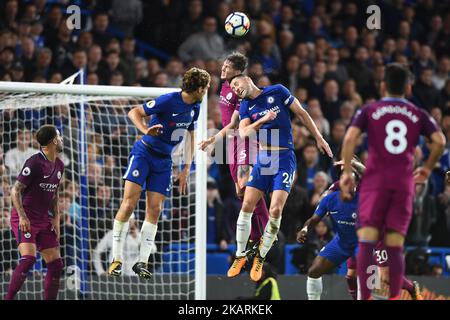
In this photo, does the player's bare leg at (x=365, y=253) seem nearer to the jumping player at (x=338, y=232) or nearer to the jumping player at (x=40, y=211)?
the jumping player at (x=338, y=232)

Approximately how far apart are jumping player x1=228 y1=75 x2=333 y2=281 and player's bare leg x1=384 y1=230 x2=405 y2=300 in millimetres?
Result: 2215

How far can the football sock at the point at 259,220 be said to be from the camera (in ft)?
36.2

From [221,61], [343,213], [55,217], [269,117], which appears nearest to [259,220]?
[343,213]

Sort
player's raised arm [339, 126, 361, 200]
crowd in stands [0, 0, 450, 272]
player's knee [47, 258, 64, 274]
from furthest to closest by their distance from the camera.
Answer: crowd in stands [0, 0, 450, 272], player's knee [47, 258, 64, 274], player's raised arm [339, 126, 361, 200]

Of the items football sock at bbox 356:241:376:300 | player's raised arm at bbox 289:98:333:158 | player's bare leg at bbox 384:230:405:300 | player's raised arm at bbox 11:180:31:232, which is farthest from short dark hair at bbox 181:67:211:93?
player's bare leg at bbox 384:230:405:300

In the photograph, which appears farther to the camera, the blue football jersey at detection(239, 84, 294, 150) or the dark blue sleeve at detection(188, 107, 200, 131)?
the dark blue sleeve at detection(188, 107, 200, 131)

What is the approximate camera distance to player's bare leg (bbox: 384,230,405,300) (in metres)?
8.19

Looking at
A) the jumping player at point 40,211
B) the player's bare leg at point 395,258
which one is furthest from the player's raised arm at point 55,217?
the player's bare leg at point 395,258

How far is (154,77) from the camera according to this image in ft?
49.4

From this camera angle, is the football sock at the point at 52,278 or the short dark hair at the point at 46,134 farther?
the football sock at the point at 52,278

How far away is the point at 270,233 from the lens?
10398mm

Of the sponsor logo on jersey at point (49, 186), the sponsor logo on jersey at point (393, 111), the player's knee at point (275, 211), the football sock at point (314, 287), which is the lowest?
the football sock at point (314, 287)

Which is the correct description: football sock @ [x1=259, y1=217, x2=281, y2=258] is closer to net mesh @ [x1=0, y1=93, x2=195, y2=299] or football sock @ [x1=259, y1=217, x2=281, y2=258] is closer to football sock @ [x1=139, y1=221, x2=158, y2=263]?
football sock @ [x1=139, y1=221, x2=158, y2=263]
